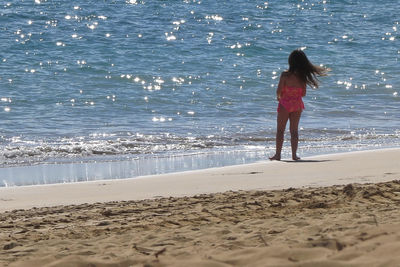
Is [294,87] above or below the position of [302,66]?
below

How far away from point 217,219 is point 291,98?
14.4 feet

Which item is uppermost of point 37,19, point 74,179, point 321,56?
point 37,19

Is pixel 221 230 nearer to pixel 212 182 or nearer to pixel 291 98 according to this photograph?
pixel 212 182

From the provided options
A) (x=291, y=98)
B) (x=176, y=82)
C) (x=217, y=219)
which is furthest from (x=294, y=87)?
(x=176, y=82)

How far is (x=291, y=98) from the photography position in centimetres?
1011

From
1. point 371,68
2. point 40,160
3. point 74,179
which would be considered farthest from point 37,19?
point 74,179

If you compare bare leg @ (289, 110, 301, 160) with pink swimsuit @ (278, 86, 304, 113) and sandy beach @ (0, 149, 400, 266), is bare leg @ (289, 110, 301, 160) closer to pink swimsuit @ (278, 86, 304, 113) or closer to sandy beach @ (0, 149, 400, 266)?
pink swimsuit @ (278, 86, 304, 113)

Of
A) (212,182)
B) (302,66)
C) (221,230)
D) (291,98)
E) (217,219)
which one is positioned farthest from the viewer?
(291,98)

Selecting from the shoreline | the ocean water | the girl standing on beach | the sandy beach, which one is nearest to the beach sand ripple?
the sandy beach

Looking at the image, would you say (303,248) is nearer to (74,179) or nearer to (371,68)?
(74,179)

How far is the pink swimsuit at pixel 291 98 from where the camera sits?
1002 cm

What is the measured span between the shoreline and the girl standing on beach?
0.79m

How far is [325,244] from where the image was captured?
464 centimetres

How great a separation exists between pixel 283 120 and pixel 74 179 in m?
2.71
